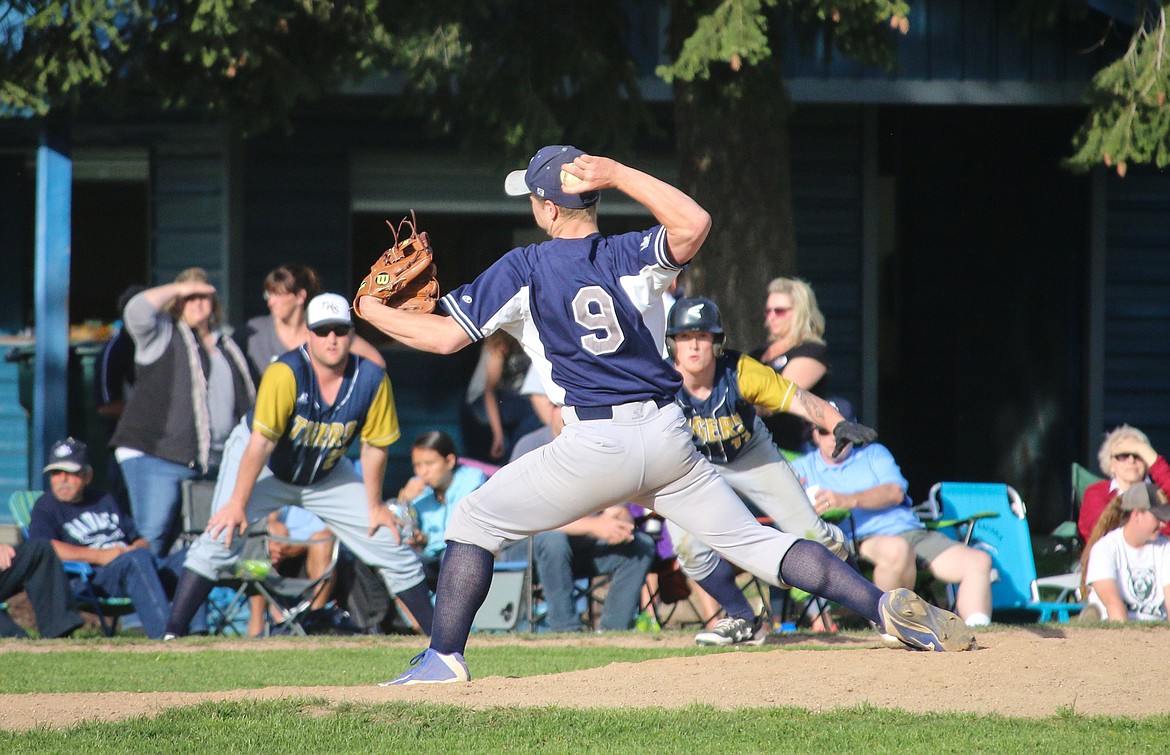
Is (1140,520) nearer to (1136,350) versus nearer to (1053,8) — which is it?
(1053,8)

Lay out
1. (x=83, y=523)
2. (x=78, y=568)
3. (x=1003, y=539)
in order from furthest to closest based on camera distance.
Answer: (x=1003, y=539), (x=83, y=523), (x=78, y=568)

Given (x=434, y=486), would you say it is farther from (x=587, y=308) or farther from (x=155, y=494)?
(x=587, y=308)

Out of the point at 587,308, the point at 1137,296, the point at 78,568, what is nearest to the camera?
the point at 587,308

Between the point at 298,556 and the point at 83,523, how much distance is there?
52.1 inches

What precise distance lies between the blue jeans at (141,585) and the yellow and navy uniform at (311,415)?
3.20ft

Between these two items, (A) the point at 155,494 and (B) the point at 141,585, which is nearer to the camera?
(B) the point at 141,585

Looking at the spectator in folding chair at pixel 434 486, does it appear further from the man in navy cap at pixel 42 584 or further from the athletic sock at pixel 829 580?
the athletic sock at pixel 829 580

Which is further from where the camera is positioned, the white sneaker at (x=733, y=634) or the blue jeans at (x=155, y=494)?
the blue jeans at (x=155, y=494)

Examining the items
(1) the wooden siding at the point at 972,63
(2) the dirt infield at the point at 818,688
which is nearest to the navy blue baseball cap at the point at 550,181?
(2) the dirt infield at the point at 818,688

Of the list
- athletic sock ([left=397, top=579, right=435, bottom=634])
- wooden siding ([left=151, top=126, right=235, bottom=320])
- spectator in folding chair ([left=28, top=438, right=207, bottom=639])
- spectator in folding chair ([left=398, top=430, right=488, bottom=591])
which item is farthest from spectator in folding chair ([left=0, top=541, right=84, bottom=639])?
wooden siding ([left=151, top=126, right=235, bottom=320])

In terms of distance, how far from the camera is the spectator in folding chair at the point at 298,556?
8.84 m

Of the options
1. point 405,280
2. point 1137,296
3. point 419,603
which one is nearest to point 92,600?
point 419,603

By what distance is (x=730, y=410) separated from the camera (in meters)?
7.09

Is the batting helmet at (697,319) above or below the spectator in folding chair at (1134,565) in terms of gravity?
above
